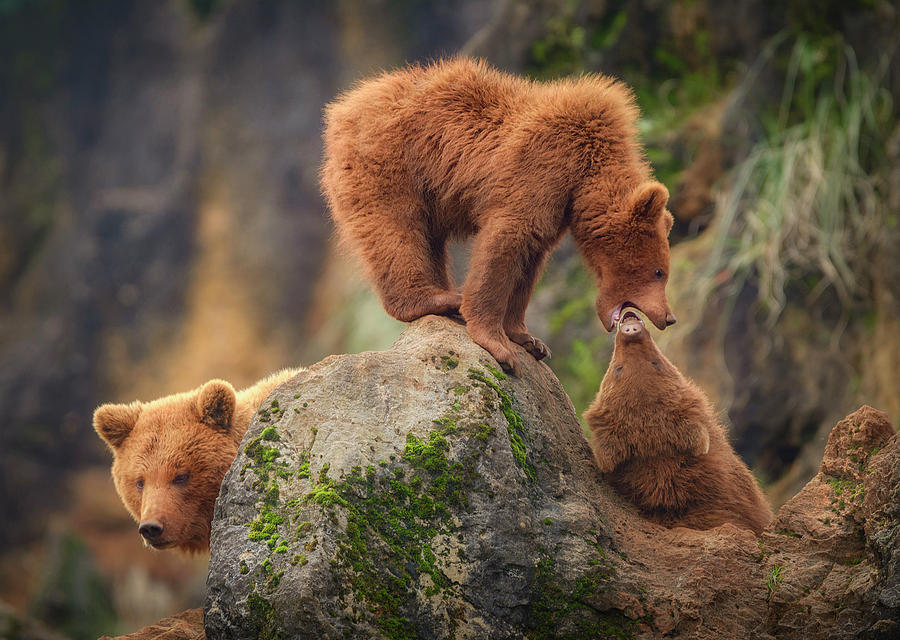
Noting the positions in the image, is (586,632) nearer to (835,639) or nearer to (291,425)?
(835,639)

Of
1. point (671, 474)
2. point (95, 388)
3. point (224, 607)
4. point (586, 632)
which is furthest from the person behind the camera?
point (95, 388)

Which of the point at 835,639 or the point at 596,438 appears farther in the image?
the point at 596,438

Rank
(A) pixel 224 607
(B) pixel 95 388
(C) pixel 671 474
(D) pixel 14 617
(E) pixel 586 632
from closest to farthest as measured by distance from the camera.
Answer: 1. (A) pixel 224 607
2. (E) pixel 586 632
3. (C) pixel 671 474
4. (D) pixel 14 617
5. (B) pixel 95 388

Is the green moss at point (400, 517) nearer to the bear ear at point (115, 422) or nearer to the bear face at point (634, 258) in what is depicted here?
the bear face at point (634, 258)

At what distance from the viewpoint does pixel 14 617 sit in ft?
19.9

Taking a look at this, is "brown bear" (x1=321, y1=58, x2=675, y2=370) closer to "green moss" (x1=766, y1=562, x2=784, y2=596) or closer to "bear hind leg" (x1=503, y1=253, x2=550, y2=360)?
"bear hind leg" (x1=503, y1=253, x2=550, y2=360)

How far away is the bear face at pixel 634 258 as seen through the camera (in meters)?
4.13

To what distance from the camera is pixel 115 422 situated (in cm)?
441

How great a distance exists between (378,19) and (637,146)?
11.8 meters

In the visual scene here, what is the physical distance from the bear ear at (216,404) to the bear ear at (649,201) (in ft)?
7.05

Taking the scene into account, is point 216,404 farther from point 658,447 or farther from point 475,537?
point 658,447

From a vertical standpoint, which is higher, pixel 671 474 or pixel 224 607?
pixel 671 474

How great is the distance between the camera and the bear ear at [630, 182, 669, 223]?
4.05 meters

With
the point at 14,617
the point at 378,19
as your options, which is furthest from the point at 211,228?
the point at 14,617
